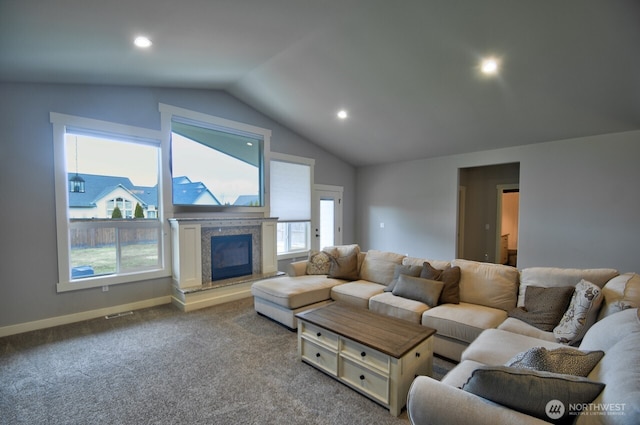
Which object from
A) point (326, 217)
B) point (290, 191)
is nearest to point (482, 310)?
point (290, 191)

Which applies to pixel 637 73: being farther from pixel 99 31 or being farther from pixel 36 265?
pixel 36 265

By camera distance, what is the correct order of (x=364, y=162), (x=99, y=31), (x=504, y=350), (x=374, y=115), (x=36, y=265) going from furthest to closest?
1. (x=364, y=162)
2. (x=374, y=115)
3. (x=36, y=265)
4. (x=99, y=31)
5. (x=504, y=350)

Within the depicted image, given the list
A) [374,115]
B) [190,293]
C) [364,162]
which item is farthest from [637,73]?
[190,293]

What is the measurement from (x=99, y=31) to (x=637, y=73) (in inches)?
212

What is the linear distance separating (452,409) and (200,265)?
397 cm

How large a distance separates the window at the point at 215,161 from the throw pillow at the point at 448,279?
3.38 m

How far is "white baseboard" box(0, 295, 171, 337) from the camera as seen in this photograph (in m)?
3.23

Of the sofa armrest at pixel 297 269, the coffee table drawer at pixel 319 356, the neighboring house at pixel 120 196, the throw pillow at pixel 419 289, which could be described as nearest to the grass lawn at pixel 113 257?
the neighboring house at pixel 120 196

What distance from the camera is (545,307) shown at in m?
2.43

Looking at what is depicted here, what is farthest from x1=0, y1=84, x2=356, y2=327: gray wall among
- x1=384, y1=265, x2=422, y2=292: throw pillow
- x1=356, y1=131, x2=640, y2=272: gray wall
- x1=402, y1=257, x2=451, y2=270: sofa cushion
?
x1=356, y1=131, x2=640, y2=272: gray wall

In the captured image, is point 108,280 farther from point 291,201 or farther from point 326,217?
point 326,217

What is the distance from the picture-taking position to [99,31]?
2389mm

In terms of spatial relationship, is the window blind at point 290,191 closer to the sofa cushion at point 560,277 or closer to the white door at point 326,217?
the white door at point 326,217

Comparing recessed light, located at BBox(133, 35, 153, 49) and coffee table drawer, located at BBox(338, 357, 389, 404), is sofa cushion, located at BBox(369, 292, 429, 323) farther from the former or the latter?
recessed light, located at BBox(133, 35, 153, 49)
